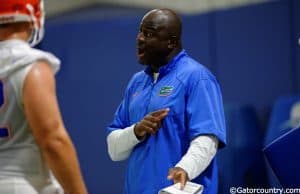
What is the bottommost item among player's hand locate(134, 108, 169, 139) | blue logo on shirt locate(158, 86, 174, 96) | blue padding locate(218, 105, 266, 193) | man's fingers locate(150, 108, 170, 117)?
blue padding locate(218, 105, 266, 193)

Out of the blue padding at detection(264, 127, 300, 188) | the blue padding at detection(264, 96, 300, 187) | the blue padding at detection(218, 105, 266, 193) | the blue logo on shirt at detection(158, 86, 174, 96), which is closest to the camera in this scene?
the blue padding at detection(264, 127, 300, 188)

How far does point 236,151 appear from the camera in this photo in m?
4.14

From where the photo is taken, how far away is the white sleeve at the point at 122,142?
215 centimetres

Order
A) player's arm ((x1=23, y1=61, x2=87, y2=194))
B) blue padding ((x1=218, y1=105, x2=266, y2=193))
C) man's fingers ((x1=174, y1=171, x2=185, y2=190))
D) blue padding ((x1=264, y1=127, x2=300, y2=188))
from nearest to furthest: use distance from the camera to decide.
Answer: player's arm ((x1=23, y1=61, x2=87, y2=194))
man's fingers ((x1=174, y1=171, x2=185, y2=190))
blue padding ((x1=264, y1=127, x2=300, y2=188))
blue padding ((x1=218, y1=105, x2=266, y2=193))

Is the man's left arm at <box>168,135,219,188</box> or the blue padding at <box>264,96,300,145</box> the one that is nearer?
the man's left arm at <box>168,135,219,188</box>

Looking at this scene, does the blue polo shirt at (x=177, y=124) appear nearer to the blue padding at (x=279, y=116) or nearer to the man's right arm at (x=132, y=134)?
the man's right arm at (x=132, y=134)

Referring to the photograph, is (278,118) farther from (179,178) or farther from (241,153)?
(179,178)

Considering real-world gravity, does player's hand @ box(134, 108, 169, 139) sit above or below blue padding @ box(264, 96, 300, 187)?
above

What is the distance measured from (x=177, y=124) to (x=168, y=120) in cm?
4

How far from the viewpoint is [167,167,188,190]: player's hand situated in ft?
6.24

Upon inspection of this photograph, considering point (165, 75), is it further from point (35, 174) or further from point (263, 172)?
point (263, 172)

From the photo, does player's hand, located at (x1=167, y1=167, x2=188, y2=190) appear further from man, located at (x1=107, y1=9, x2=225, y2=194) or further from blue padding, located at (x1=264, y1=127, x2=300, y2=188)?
blue padding, located at (x1=264, y1=127, x2=300, y2=188)

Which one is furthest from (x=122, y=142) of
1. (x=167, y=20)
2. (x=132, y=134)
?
(x=167, y=20)

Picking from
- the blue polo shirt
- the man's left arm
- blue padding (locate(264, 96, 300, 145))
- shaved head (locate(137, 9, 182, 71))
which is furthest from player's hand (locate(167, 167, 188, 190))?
blue padding (locate(264, 96, 300, 145))
